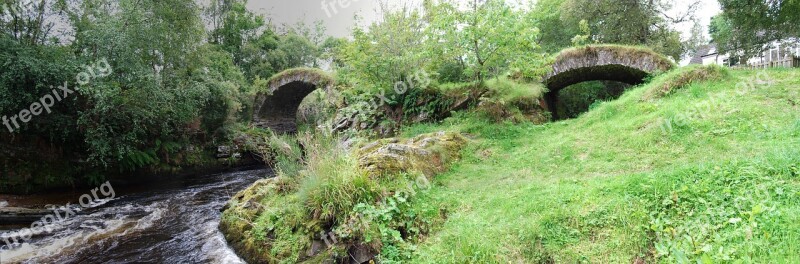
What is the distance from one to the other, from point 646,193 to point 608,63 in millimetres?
8535

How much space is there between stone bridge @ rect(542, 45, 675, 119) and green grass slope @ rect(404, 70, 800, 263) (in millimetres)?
3602

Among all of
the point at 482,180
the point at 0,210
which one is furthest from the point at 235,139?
the point at 482,180

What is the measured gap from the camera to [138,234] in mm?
6496

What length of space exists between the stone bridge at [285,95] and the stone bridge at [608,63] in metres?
10.3

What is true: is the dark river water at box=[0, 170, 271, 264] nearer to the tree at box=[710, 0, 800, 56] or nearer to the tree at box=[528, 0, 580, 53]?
the tree at box=[710, 0, 800, 56]


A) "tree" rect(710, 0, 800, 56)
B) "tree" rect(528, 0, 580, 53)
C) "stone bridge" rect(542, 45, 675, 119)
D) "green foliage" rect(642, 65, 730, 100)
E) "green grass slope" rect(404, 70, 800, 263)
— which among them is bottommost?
"green grass slope" rect(404, 70, 800, 263)

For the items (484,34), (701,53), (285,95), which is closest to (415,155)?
(484,34)

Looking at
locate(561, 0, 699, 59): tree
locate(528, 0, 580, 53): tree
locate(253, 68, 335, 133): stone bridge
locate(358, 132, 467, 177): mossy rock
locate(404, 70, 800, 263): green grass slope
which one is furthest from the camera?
locate(253, 68, 335, 133): stone bridge

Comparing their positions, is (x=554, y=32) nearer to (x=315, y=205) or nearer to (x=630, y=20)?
(x=630, y=20)

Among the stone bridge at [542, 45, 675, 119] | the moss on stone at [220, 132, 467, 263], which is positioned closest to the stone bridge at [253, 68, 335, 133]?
the stone bridge at [542, 45, 675, 119]

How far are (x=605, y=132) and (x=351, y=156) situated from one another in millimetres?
4698

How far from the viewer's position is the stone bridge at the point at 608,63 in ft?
35.0

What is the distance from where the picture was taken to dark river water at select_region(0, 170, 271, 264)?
540 cm

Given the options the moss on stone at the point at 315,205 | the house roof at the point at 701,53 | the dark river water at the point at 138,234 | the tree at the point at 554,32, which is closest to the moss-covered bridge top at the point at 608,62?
the tree at the point at 554,32
